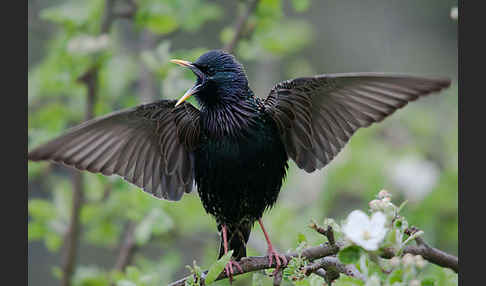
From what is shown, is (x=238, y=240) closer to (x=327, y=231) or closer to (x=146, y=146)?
(x=146, y=146)

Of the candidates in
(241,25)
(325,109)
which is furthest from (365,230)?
(241,25)

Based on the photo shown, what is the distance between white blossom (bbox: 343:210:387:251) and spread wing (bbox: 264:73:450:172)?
31.0 inches

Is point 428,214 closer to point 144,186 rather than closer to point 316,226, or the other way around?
point 144,186

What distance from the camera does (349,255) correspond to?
1943 mm

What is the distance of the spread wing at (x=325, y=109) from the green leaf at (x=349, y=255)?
846 mm

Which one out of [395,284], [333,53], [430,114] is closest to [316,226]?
[395,284]

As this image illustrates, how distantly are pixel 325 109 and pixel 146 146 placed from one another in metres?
0.86

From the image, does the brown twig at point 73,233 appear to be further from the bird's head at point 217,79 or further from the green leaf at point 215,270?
the green leaf at point 215,270

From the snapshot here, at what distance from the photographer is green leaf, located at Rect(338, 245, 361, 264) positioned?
1.94 meters

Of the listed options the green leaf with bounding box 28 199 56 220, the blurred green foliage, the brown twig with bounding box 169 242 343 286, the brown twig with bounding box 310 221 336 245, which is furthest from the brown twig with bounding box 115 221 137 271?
the brown twig with bounding box 310 221 336 245

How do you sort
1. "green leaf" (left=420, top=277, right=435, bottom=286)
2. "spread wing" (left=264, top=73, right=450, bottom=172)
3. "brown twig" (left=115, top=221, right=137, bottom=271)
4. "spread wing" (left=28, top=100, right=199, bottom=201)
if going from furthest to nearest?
"brown twig" (left=115, top=221, right=137, bottom=271)
"spread wing" (left=28, top=100, right=199, bottom=201)
"spread wing" (left=264, top=73, right=450, bottom=172)
"green leaf" (left=420, top=277, right=435, bottom=286)

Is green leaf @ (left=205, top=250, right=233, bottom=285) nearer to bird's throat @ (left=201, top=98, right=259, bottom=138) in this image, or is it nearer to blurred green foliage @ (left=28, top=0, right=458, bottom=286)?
bird's throat @ (left=201, top=98, right=259, bottom=138)

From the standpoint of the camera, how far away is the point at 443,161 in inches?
216

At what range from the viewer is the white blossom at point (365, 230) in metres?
1.90
